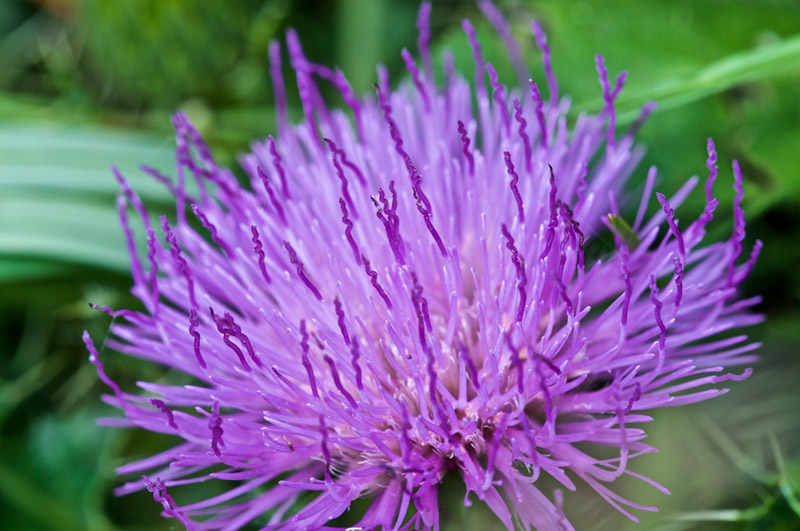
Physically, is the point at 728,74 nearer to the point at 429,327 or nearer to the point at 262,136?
the point at 429,327

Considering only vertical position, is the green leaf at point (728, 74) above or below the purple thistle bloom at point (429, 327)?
above

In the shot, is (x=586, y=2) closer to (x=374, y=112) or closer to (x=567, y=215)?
(x=374, y=112)

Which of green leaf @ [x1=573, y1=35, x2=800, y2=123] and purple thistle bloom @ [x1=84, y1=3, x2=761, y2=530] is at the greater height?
green leaf @ [x1=573, y1=35, x2=800, y2=123]

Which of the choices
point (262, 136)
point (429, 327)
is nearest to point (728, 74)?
point (429, 327)

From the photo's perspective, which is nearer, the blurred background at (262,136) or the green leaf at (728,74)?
the blurred background at (262,136)

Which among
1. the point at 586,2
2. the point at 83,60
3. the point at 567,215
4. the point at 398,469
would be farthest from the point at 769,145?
Answer: the point at 83,60

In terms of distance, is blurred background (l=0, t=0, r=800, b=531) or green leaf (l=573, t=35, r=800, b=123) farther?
green leaf (l=573, t=35, r=800, b=123)
